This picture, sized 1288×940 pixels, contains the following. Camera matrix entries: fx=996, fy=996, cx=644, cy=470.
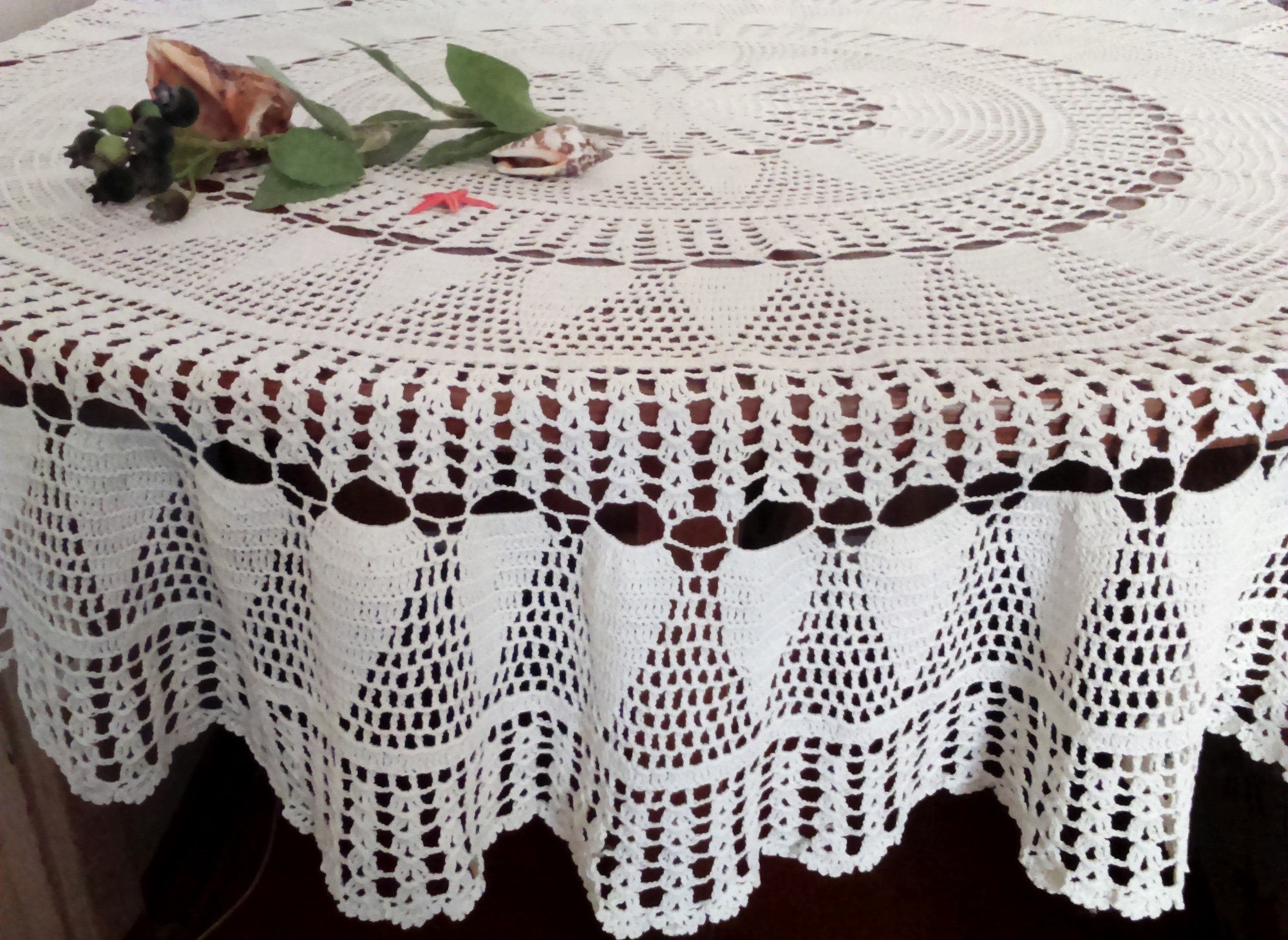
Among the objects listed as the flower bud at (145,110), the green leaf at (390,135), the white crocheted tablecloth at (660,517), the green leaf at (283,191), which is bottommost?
the white crocheted tablecloth at (660,517)

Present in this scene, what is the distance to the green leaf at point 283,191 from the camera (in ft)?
1.92

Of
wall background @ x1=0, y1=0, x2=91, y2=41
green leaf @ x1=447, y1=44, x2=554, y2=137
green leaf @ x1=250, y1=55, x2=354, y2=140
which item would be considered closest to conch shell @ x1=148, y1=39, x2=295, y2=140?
green leaf @ x1=250, y1=55, x2=354, y2=140

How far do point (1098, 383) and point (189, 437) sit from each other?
399 millimetres

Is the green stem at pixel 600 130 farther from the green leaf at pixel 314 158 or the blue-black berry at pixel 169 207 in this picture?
the blue-black berry at pixel 169 207

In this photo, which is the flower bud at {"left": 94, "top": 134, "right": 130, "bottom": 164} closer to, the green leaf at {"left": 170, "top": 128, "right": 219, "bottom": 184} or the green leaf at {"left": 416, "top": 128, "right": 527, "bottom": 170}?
the green leaf at {"left": 170, "top": 128, "right": 219, "bottom": 184}

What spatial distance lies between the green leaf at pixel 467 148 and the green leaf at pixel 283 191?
0.07 m

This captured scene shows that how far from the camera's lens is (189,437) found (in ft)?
1.51

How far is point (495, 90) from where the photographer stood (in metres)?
0.66

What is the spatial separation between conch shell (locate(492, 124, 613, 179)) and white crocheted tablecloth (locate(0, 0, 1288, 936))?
A: 2.0 inches

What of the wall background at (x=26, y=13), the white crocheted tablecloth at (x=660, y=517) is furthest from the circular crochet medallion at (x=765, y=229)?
the wall background at (x=26, y=13)

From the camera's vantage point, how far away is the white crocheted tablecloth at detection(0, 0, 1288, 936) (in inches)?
15.9

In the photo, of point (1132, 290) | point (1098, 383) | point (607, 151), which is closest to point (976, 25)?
point (607, 151)

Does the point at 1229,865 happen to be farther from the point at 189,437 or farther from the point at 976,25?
the point at 189,437

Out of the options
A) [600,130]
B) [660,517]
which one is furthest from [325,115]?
[660,517]
